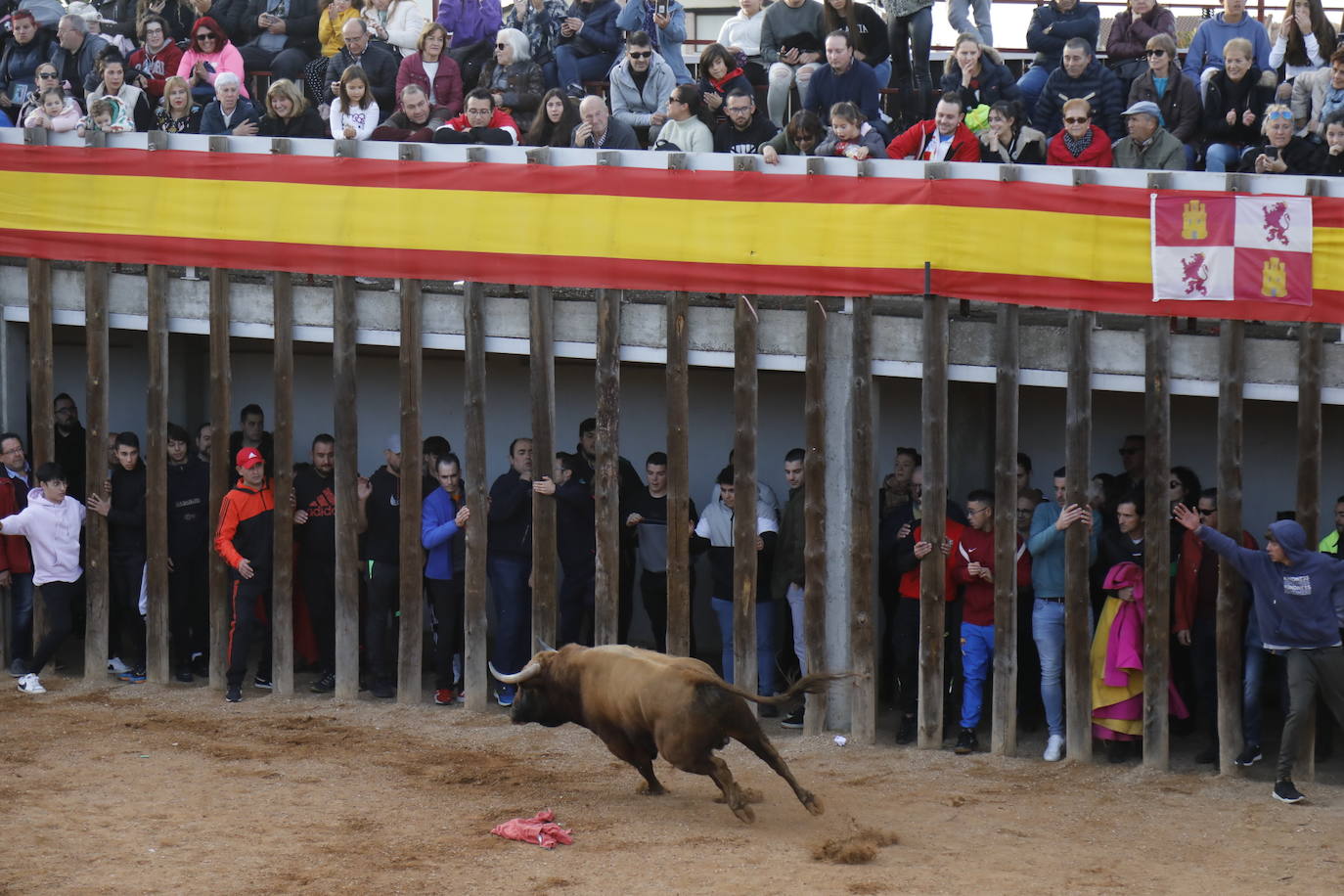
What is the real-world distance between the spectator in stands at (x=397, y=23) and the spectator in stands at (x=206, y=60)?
125cm

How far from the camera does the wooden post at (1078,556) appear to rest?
38.7 ft

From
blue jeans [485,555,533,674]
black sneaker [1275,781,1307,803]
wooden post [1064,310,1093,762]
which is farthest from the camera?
blue jeans [485,555,533,674]

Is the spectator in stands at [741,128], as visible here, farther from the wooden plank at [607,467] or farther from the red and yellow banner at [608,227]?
the wooden plank at [607,467]

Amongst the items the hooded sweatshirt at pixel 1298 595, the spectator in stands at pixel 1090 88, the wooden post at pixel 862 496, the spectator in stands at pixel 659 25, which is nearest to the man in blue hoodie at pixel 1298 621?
the hooded sweatshirt at pixel 1298 595

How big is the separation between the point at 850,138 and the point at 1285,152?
2.95 metres

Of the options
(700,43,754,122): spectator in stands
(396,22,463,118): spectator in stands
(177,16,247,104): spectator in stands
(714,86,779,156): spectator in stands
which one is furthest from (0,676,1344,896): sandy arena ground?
(177,16,247,104): spectator in stands

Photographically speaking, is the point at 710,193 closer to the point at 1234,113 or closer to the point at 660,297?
the point at 660,297

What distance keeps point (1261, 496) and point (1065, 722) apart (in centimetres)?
241

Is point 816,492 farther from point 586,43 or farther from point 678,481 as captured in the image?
point 586,43

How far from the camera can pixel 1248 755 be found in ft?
37.9

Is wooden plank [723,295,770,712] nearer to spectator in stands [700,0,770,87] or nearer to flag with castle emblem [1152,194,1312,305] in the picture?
flag with castle emblem [1152,194,1312,305]

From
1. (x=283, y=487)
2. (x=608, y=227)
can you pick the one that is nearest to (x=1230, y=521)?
(x=608, y=227)

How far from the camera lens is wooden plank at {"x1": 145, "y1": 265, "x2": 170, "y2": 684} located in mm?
13828

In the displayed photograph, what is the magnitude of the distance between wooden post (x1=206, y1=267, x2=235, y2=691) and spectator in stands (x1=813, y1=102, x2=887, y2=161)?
184 inches
